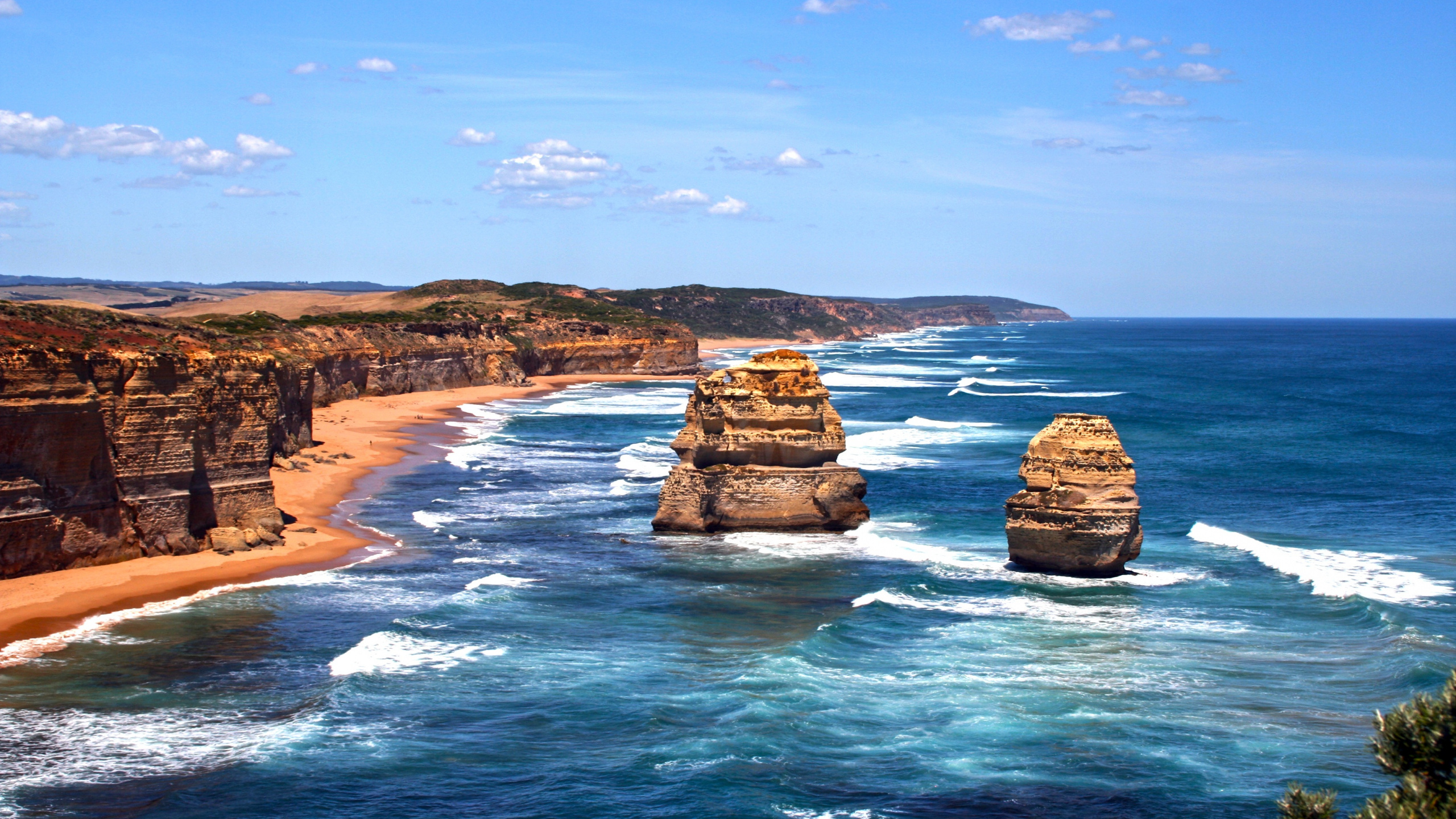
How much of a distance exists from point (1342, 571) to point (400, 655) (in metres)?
21.9

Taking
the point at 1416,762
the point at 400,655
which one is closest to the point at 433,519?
the point at 400,655

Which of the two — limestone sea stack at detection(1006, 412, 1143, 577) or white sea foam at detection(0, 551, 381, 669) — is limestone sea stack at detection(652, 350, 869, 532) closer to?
limestone sea stack at detection(1006, 412, 1143, 577)

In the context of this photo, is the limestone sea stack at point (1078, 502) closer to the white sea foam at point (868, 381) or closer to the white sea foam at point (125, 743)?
the white sea foam at point (125, 743)

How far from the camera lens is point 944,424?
65.9 meters

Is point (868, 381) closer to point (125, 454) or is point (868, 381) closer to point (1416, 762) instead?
point (125, 454)

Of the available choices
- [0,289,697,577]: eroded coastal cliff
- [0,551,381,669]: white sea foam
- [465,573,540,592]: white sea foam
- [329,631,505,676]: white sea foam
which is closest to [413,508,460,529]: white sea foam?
[0,551,381,669]: white sea foam

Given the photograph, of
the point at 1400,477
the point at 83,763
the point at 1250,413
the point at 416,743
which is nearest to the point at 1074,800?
the point at 416,743

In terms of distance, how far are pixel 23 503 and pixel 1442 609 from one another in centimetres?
3027

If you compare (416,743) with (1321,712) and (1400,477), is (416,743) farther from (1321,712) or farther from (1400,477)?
(1400,477)

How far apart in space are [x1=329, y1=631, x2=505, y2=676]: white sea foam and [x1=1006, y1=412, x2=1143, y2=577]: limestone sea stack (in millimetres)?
12295

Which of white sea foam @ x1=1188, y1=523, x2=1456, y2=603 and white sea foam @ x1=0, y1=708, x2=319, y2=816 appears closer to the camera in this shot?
white sea foam @ x1=0, y1=708, x2=319, y2=816

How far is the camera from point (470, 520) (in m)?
36.2

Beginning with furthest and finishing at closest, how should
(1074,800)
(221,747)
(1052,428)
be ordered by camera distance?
(1052,428)
(221,747)
(1074,800)

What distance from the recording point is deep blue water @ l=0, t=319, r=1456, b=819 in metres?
16.3
